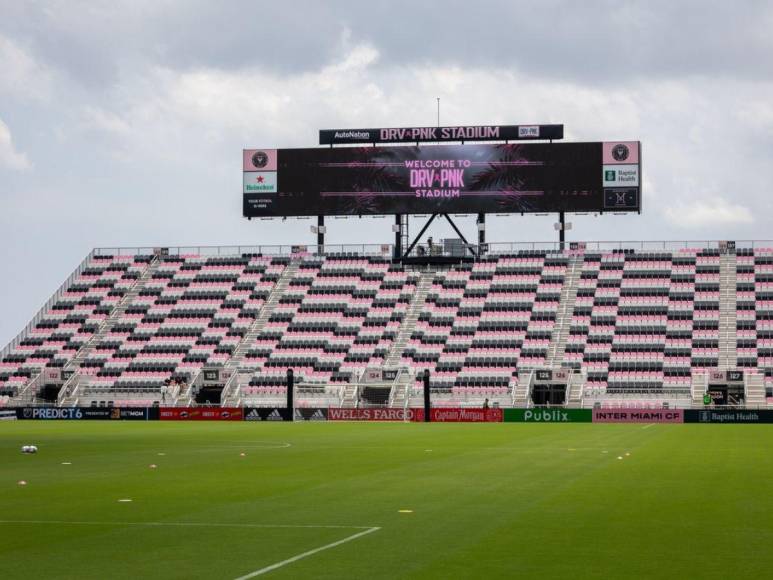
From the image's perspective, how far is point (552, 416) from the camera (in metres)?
73.4

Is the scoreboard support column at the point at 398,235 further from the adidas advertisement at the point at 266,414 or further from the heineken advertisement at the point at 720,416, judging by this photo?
the heineken advertisement at the point at 720,416

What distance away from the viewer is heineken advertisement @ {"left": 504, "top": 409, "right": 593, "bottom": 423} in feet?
239

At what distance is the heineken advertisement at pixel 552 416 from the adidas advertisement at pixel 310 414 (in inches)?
483

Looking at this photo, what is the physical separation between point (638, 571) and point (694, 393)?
72675 mm

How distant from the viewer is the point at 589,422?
71.6 meters

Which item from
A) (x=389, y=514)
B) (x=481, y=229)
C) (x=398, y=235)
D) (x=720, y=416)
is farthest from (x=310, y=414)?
(x=389, y=514)

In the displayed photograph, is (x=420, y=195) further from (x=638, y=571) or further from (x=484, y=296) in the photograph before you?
(x=638, y=571)

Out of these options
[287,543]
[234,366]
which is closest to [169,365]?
[234,366]

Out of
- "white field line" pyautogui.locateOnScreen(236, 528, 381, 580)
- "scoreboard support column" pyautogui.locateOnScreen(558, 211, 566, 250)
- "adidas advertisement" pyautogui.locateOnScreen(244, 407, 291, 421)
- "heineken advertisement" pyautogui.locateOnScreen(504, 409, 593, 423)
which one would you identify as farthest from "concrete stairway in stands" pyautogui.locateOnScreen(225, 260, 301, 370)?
"white field line" pyautogui.locateOnScreen(236, 528, 381, 580)

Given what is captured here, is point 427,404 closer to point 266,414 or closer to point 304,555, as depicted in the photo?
point 266,414

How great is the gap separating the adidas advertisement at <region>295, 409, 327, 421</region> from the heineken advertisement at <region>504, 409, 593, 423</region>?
12.3m

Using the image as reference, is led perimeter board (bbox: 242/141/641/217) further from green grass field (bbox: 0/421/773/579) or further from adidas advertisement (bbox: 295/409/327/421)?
green grass field (bbox: 0/421/773/579)

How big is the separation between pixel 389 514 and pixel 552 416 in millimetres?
55180

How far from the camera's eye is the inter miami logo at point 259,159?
9438 centimetres
